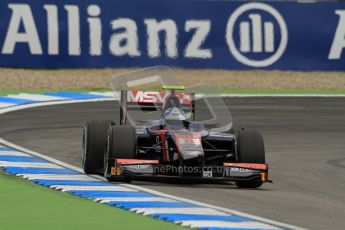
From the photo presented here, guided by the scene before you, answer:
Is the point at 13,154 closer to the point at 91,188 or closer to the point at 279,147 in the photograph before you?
the point at 91,188

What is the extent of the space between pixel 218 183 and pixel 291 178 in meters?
1.00

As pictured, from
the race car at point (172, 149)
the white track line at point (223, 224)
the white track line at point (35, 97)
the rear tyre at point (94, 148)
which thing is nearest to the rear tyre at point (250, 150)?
the race car at point (172, 149)

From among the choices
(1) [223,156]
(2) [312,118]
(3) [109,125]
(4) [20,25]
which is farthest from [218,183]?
(4) [20,25]

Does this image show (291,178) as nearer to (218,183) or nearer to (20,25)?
(218,183)

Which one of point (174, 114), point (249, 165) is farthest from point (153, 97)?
point (249, 165)

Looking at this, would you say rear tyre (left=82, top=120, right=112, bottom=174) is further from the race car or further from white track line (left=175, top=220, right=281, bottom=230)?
white track line (left=175, top=220, right=281, bottom=230)

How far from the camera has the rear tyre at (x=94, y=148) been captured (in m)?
15.5

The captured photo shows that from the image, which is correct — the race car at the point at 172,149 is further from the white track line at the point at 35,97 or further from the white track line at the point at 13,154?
the white track line at the point at 35,97

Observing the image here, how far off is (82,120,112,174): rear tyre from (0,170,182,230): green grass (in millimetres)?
1411

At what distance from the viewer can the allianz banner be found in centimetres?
2977

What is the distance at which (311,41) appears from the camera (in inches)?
1233

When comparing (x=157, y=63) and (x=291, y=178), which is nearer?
(x=291, y=178)

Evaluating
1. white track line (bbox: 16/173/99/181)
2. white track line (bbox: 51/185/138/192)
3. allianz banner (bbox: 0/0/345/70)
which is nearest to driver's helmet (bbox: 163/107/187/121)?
white track line (bbox: 16/173/99/181)

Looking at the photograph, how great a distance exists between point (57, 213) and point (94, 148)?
129 inches
